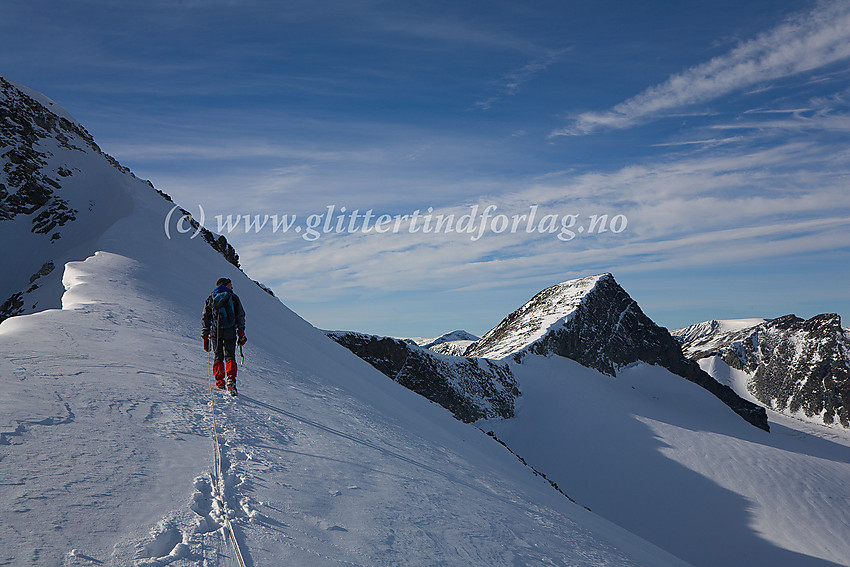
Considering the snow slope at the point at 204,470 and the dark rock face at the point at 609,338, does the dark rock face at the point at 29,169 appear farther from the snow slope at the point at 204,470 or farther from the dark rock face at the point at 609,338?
the dark rock face at the point at 609,338

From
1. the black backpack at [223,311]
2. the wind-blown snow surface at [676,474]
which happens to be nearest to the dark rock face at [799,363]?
the wind-blown snow surface at [676,474]

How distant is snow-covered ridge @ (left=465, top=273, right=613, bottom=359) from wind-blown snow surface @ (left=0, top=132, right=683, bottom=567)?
31.9m

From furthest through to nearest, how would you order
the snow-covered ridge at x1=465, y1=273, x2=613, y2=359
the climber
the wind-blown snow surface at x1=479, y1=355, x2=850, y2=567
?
the snow-covered ridge at x1=465, y1=273, x2=613, y2=359
the wind-blown snow surface at x1=479, y1=355, x2=850, y2=567
the climber

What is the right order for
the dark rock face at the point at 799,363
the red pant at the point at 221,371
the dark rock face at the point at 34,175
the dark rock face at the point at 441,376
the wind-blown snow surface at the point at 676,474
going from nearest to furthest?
the red pant at the point at 221,371, the dark rock face at the point at 34,175, the wind-blown snow surface at the point at 676,474, the dark rock face at the point at 441,376, the dark rock face at the point at 799,363

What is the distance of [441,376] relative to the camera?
32.9 metres

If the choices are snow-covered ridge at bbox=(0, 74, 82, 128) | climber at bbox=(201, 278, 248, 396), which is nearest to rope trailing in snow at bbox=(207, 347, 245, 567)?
Result: climber at bbox=(201, 278, 248, 396)

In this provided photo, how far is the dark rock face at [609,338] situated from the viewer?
45.0m

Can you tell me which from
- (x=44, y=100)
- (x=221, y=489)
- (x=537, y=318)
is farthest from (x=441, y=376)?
(x=44, y=100)

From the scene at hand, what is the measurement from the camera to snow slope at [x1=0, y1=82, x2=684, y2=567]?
4754mm

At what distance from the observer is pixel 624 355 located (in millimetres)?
48844

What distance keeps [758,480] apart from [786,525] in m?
3.68

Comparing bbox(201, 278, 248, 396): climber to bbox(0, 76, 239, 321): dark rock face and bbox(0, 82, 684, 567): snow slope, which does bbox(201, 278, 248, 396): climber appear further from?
bbox(0, 76, 239, 321): dark rock face

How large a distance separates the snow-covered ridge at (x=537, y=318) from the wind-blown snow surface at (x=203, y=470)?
31865mm

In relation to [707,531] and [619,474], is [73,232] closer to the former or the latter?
[619,474]
